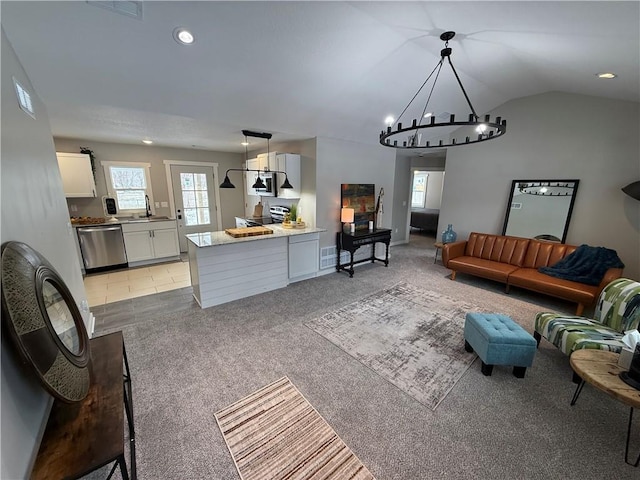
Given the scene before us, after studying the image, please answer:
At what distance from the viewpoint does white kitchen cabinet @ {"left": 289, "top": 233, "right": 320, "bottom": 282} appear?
430 centimetres

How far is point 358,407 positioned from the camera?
1.98 meters

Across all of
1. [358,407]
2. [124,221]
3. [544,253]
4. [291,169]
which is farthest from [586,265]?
[124,221]

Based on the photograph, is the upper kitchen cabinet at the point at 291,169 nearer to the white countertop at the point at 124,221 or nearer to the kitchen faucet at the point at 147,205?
the white countertop at the point at 124,221

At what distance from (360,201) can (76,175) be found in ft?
17.2

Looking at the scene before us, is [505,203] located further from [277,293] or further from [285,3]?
[285,3]

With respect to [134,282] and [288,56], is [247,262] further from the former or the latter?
[288,56]

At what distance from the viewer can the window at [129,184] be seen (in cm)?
505

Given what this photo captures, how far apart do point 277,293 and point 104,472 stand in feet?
8.56

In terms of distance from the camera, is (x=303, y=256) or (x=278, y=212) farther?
(x=278, y=212)

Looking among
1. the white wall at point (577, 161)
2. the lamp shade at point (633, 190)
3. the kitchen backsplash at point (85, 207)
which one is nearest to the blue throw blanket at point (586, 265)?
the white wall at point (577, 161)

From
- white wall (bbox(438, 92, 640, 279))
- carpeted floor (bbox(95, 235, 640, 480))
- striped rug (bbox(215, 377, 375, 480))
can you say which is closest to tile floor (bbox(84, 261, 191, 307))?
carpeted floor (bbox(95, 235, 640, 480))

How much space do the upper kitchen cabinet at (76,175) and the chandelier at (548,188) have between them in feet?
25.7

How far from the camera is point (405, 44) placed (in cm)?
262

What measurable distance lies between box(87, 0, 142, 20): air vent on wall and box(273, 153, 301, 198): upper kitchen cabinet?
2744 mm
